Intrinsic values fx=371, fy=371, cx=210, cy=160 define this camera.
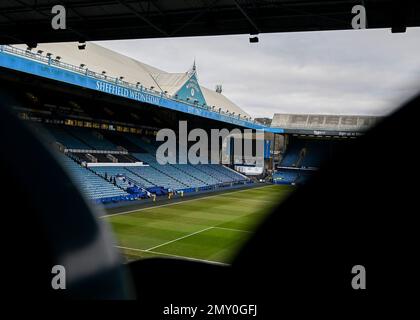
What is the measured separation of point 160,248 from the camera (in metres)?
15.6

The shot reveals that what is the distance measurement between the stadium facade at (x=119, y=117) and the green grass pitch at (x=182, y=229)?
4221 mm

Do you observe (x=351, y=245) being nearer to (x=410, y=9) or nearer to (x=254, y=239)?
(x=254, y=239)

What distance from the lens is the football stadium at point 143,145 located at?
1817cm

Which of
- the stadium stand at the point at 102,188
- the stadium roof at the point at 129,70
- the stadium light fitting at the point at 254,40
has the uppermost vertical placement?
the stadium roof at the point at 129,70

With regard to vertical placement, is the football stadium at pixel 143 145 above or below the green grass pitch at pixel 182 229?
above

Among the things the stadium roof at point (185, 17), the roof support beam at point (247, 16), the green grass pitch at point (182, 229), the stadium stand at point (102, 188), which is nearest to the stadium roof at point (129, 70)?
the stadium stand at point (102, 188)

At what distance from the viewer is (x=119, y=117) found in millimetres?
39875

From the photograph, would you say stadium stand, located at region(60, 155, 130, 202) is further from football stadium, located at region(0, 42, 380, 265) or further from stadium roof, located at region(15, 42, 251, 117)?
stadium roof, located at region(15, 42, 251, 117)

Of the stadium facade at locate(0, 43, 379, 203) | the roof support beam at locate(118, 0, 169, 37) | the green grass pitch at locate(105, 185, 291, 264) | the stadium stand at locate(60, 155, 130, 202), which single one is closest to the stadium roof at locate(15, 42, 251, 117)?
the stadium facade at locate(0, 43, 379, 203)

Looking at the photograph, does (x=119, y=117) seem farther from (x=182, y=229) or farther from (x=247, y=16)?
(x=247, y=16)

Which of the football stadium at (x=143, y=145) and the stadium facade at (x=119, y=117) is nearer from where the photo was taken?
the football stadium at (x=143, y=145)

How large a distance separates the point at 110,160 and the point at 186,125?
579 inches

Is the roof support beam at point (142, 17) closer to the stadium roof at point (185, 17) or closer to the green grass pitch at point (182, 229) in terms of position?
the stadium roof at point (185, 17)

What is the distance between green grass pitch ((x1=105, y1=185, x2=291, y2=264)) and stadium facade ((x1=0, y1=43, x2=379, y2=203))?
13.8 ft
